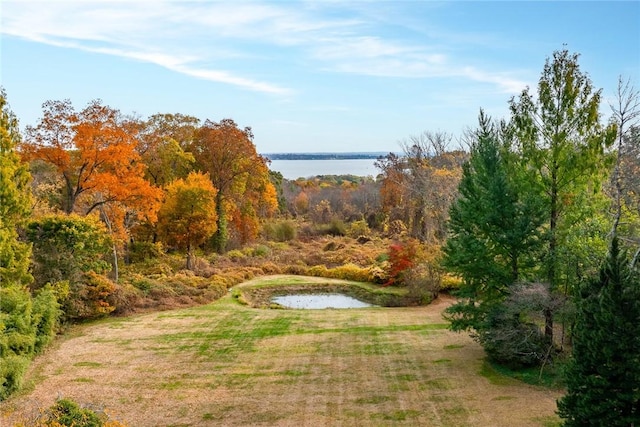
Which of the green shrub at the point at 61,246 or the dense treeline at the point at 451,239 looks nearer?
the dense treeline at the point at 451,239

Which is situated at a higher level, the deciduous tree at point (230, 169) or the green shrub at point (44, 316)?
the deciduous tree at point (230, 169)

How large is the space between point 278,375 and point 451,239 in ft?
23.6

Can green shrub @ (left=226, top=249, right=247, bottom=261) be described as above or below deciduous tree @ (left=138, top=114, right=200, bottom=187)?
below

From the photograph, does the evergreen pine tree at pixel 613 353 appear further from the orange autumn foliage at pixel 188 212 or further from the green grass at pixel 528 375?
the orange autumn foliage at pixel 188 212

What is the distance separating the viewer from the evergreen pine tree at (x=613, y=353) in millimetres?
9773

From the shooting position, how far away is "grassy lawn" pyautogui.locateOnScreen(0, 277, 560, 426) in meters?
13.1

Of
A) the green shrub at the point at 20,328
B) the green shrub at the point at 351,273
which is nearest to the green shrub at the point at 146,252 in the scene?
the green shrub at the point at 351,273

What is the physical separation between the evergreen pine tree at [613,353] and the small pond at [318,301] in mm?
17409

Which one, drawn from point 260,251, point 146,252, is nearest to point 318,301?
point 260,251

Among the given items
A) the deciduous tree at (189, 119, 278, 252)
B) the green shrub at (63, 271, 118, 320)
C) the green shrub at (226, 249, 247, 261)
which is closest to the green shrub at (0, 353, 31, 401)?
the green shrub at (63, 271, 118, 320)

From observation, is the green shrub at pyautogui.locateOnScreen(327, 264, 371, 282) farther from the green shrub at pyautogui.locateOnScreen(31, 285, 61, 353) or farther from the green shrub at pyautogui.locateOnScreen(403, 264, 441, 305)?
the green shrub at pyautogui.locateOnScreen(31, 285, 61, 353)

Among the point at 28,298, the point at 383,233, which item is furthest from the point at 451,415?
the point at 383,233

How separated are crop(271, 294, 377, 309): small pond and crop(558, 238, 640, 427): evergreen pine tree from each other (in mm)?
17409

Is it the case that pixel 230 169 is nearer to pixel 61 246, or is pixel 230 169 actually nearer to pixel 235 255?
pixel 235 255
